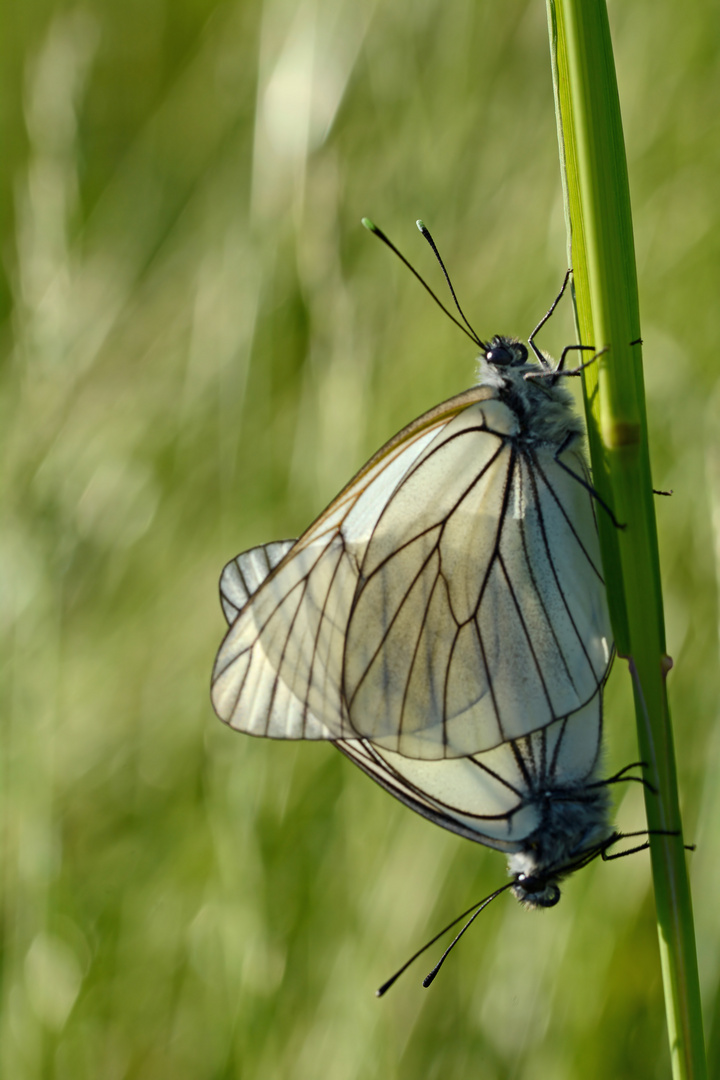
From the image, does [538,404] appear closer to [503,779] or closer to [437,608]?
[437,608]

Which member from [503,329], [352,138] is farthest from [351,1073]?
[352,138]

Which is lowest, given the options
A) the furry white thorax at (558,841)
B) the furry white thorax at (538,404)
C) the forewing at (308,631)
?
the furry white thorax at (558,841)

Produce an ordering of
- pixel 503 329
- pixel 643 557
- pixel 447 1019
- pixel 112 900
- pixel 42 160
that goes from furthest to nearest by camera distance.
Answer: pixel 503 329, pixel 42 160, pixel 112 900, pixel 447 1019, pixel 643 557

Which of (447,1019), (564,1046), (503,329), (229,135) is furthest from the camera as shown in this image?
(229,135)

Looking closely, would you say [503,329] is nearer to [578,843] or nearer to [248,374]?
[248,374]

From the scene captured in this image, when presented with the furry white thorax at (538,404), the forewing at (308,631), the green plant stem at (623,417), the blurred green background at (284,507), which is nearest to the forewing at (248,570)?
the forewing at (308,631)

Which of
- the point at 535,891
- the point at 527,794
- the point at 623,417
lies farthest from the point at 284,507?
the point at 623,417

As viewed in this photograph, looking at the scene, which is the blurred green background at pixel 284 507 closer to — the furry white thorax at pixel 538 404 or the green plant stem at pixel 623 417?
the furry white thorax at pixel 538 404

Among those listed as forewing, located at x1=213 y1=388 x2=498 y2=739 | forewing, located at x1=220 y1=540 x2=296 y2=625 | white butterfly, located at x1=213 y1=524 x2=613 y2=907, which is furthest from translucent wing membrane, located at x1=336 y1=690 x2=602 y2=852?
forewing, located at x1=220 y1=540 x2=296 y2=625
